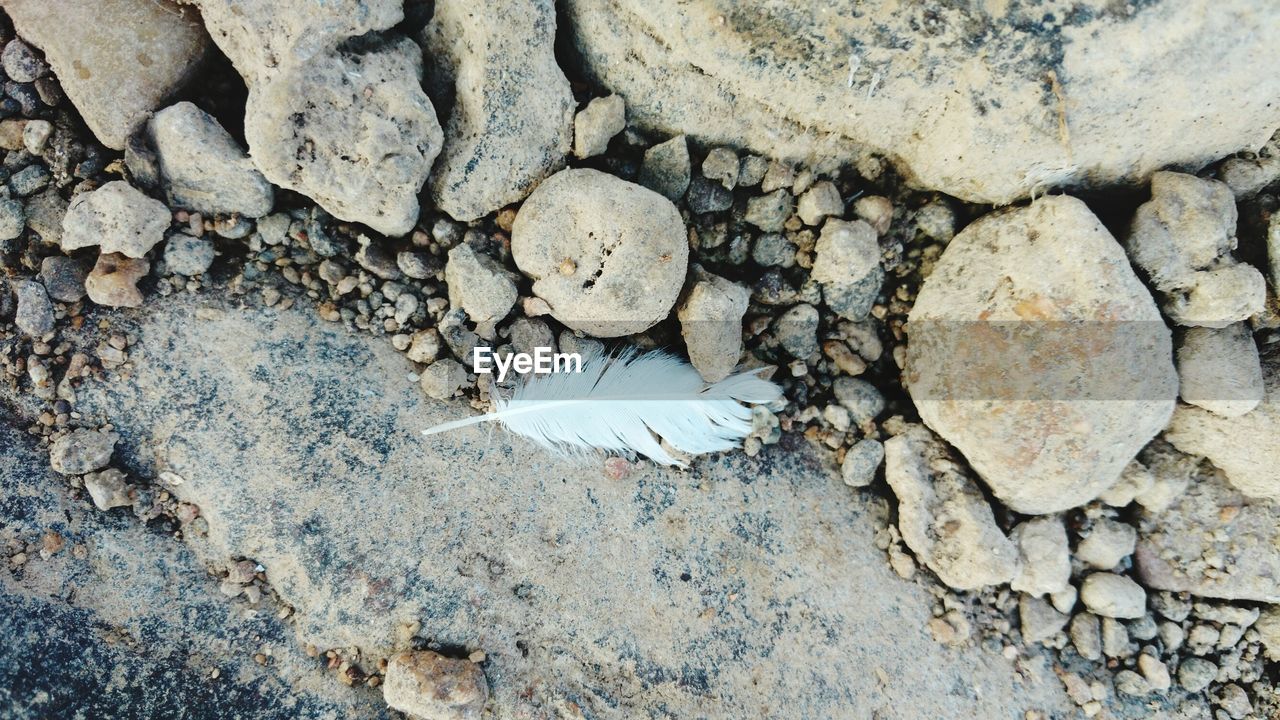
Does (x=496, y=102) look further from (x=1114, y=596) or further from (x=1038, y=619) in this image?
(x=1114, y=596)

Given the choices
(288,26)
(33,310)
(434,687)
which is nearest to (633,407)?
(434,687)

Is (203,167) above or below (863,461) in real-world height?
above

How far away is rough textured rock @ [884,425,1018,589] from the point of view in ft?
9.16

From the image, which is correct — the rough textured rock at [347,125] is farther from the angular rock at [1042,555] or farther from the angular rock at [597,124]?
the angular rock at [1042,555]

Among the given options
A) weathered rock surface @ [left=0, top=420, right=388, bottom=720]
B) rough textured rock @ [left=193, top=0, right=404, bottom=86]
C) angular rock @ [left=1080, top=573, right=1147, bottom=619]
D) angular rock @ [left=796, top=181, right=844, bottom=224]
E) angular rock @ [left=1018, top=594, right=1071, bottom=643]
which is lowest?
weathered rock surface @ [left=0, top=420, right=388, bottom=720]

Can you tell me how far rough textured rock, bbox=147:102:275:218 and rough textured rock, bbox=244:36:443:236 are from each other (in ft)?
0.77

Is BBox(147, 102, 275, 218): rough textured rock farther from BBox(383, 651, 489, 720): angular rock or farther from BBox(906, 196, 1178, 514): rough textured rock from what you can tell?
BBox(906, 196, 1178, 514): rough textured rock

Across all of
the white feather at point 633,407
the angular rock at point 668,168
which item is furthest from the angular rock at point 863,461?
the angular rock at point 668,168

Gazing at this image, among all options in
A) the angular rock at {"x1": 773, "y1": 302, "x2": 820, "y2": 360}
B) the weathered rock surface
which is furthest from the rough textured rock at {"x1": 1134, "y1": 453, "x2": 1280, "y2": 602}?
the weathered rock surface

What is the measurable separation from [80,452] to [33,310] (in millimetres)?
516

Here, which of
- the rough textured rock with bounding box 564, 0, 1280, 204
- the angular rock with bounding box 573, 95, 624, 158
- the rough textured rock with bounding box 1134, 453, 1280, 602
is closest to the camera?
the rough textured rock with bounding box 564, 0, 1280, 204

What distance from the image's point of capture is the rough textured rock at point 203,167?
99.1 inches

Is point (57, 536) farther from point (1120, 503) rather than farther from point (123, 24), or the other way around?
point (1120, 503)

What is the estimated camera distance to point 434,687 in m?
2.46
